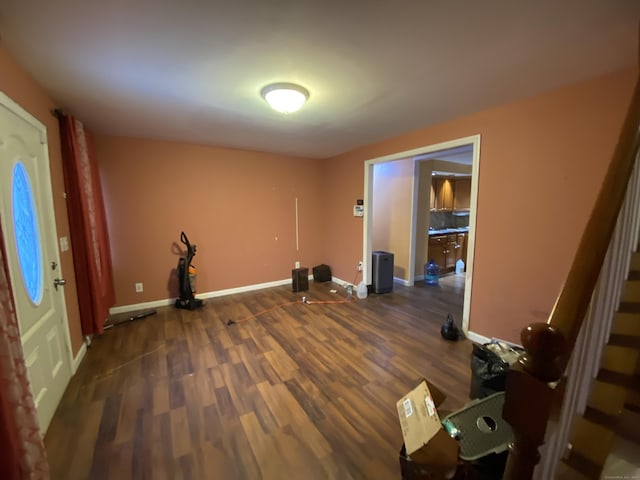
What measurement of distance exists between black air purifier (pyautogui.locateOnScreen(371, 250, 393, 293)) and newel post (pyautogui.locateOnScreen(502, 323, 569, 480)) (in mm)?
3561

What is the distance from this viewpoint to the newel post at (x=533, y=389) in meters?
0.62

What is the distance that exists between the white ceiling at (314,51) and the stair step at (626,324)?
1.45 m

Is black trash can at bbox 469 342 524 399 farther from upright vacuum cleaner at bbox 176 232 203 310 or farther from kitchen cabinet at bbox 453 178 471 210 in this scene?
kitchen cabinet at bbox 453 178 471 210

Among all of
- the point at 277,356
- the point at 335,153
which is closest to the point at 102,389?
the point at 277,356

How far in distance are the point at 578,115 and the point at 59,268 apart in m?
4.32

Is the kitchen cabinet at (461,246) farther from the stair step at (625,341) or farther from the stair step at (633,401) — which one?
the stair step at (625,341)

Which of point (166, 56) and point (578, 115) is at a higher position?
point (166, 56)

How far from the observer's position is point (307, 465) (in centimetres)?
147

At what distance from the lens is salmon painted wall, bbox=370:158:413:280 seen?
483 centimetres

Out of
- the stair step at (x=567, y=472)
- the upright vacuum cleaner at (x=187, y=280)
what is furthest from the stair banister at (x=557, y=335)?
the upright vacuum cleaner at (x=187, y=280)

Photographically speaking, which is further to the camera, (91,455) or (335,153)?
(335,153)

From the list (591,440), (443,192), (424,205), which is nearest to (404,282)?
(424,205)

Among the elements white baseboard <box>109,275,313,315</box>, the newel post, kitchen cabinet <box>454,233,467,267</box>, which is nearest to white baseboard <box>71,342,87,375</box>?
white baseboard <box>109,275,313,315</box>

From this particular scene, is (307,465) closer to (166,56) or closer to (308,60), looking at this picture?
(308,60)
